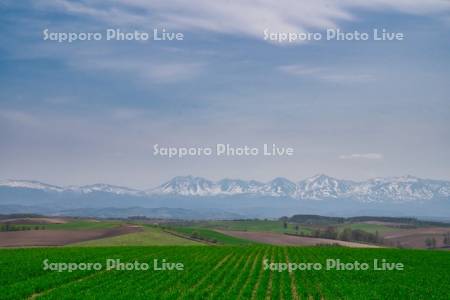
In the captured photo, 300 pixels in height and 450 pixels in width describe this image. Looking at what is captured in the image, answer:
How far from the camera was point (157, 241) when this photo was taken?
124938mm

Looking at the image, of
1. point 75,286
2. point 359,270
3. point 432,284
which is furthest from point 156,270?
point 432,284

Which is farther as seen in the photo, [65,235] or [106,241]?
[65,235]

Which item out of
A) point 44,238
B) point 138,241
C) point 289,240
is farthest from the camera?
point 289,240

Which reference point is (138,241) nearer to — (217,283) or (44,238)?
(44,238)

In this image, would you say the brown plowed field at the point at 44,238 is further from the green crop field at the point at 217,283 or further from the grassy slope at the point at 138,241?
the green crop field at the point at 217,283

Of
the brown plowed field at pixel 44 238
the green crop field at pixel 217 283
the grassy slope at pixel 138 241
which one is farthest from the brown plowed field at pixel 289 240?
the green crop field at pixel 217 283

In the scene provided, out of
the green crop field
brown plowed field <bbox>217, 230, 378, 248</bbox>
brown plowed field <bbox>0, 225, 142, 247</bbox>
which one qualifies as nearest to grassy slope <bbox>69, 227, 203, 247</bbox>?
brown plowed field <bbox>0, 225, 142, 247</bbox>

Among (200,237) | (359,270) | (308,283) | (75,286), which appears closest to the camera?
(75,286)

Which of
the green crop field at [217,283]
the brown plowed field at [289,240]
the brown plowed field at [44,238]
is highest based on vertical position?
the green crop field at [217,283]

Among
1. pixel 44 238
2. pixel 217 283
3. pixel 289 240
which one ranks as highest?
pixel 217 283

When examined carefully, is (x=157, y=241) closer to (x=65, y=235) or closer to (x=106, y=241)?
(x=106, y=241)

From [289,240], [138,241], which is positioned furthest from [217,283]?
[289,240]

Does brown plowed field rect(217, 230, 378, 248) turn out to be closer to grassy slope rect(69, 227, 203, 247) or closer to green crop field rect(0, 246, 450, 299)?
grassy slope rect(69, 227, 203, 247)

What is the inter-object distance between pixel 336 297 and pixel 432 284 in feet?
43.9
